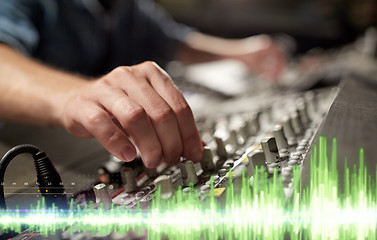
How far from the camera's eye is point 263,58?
164cm

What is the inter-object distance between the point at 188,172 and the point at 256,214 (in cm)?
12

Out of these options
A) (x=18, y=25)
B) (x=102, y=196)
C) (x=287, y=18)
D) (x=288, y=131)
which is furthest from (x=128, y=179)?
(x=287, y=18)

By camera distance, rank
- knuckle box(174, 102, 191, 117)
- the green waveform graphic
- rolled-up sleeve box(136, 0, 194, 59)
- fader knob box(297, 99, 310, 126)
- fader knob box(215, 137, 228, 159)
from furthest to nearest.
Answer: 1. rolled-up sleeve box(136, 0, 194, 59)
2. fader knob box(297, 99, 310, 126)
3. fader knob box(215, 137, 228, 159)
4. knuckle box(174, 102, 191, 117)
5. the green waveform graphic

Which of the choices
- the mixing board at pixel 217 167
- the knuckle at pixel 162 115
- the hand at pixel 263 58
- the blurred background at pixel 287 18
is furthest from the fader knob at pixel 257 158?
the blurred background at pixel 287 18

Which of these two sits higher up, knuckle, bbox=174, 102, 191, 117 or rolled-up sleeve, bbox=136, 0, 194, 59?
rolled-up sleeve, bbox=136, 0, 194, 59

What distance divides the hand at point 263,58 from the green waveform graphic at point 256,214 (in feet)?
3.75

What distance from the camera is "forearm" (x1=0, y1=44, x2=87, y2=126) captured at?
55cm

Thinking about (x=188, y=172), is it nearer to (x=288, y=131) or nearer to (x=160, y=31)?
(x=288, y=131)

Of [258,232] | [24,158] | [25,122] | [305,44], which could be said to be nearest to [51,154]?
[24,158]

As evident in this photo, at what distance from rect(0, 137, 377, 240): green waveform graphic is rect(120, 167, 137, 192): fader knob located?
0.22 ft

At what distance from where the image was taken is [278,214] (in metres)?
0.35

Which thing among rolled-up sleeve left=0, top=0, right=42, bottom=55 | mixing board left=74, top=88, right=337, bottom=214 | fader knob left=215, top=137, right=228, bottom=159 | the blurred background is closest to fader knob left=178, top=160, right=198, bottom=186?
mixing board left=74, top=88, right=337, bottom=214

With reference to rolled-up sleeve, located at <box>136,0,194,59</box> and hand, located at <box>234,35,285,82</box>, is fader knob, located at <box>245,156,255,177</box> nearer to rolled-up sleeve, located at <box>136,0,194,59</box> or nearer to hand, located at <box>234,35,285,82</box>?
hand, located at <box>234,35,285,82</box>

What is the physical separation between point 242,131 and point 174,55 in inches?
45.5
